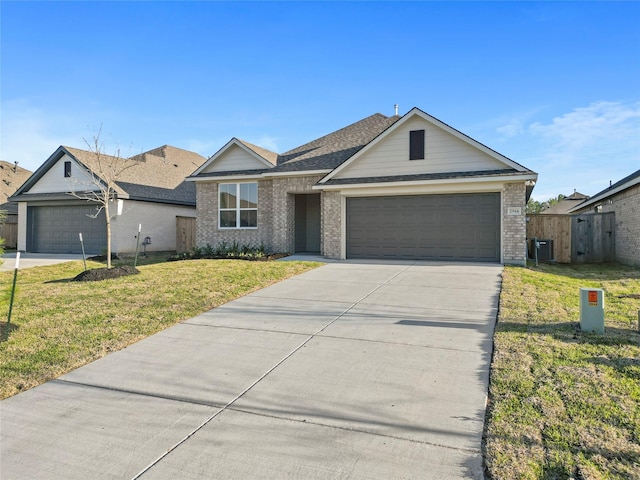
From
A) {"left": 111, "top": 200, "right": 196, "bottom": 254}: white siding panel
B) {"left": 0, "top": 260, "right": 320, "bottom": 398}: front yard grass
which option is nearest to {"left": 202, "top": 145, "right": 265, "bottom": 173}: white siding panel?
{"left": 111, "top": 200, "right": 196, "bottom": 254}: white siding panel

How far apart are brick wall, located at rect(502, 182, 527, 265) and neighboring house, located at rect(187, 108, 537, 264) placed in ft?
0.10

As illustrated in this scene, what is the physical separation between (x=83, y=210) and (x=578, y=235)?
23.4 meters

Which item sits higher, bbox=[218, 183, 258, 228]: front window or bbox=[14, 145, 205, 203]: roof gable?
bbox=[14, 145, 205, 203]: roof gable

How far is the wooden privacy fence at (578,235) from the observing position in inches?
611

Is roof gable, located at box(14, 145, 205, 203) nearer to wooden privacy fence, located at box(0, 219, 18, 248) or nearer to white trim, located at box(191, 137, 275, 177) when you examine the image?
white trim, located at box(191, 137, 275, 177)

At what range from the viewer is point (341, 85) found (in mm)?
16016

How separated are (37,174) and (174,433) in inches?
894

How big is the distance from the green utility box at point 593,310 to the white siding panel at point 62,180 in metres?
20.8

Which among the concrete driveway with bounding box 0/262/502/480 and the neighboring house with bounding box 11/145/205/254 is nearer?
the concrete driveway with bounding box 0/262/502/480

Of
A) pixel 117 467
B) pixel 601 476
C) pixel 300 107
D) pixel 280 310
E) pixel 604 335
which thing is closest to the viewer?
pixel 601 476

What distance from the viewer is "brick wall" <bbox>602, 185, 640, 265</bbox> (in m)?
14.1

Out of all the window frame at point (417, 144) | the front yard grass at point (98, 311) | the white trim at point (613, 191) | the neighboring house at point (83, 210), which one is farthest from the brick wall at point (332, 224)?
the white trim at point (613, 191)

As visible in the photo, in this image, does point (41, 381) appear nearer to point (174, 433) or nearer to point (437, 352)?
point (174, 433)

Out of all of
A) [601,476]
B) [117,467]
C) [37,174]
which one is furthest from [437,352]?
[37,174]
